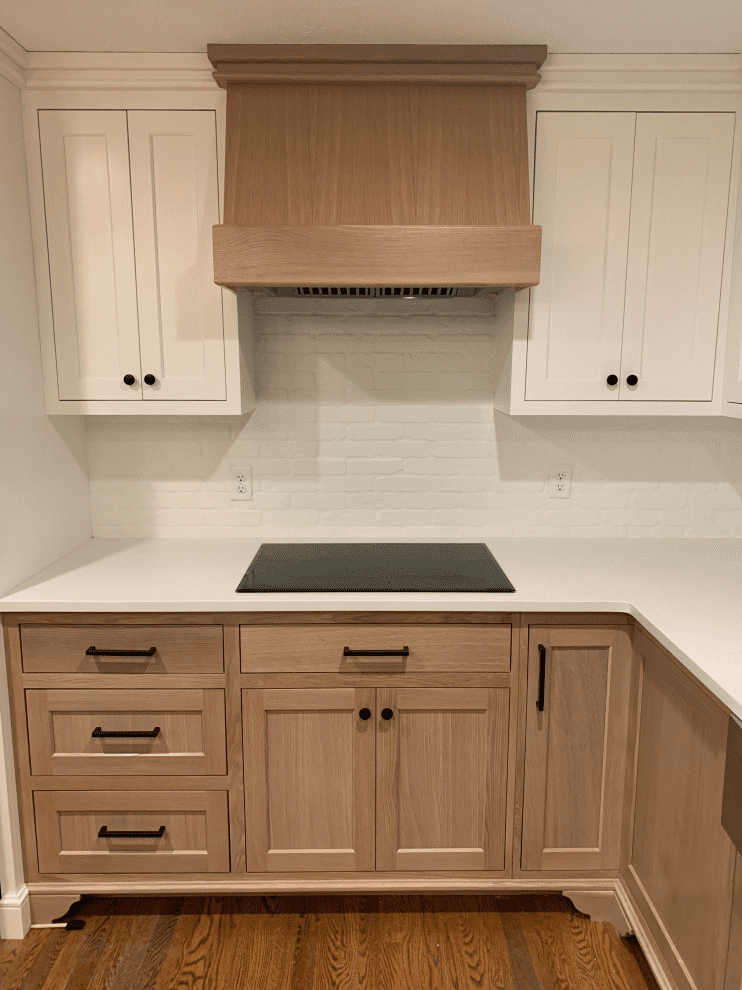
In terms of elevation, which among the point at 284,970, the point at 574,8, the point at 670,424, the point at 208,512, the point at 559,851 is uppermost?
the point at 574,8

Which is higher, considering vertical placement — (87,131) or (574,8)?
(574,8)

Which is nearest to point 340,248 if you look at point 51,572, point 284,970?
point 51,572

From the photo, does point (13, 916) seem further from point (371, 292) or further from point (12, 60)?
point (12, 60)

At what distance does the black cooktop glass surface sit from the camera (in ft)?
6.54

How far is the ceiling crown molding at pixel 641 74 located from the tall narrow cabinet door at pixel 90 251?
1229mm

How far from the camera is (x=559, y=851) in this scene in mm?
2033

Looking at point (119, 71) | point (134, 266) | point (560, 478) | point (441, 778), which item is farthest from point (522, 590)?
point (119, 71)

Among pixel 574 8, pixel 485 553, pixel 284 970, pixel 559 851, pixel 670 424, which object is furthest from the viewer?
pixel 670 424

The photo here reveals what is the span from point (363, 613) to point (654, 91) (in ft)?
5.47

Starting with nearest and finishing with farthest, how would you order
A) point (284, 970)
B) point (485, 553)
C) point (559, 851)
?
point (284, 970), point (559, 851), point (485, 553)

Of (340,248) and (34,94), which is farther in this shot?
(34,94)

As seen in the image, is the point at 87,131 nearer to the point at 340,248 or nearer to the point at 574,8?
the point at 340,248

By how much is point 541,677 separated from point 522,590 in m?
0.24

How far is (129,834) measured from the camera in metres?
2.02
